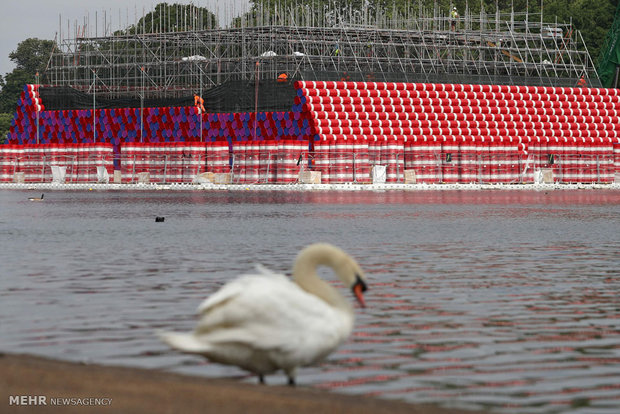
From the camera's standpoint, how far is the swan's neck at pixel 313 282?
30.1 feet

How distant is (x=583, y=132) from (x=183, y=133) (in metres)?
24.9

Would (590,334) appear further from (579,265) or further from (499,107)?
(499,107)

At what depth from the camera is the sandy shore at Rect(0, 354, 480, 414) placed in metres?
7.09

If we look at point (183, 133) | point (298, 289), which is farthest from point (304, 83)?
point (298, 289)

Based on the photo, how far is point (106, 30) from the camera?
313 ft

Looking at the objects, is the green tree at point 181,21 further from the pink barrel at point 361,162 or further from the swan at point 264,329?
the swan at point 264,329

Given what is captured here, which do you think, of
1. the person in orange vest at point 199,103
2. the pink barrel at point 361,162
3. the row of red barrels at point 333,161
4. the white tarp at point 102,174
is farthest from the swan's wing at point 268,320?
the person in orange vest at point 199,103

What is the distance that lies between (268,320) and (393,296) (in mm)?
8184

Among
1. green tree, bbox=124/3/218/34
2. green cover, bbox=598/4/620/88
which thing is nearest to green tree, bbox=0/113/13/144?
green tree, bbox=124/3/218/34

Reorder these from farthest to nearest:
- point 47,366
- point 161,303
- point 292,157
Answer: point 292,157 → point 161,303 → point 47,366

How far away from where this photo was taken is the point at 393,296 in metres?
16.6

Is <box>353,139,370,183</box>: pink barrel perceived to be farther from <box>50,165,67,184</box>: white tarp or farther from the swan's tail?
the swan's tail

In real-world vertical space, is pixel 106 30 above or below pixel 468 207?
above

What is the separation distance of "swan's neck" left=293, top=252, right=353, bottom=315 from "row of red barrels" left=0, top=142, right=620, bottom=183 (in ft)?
197
